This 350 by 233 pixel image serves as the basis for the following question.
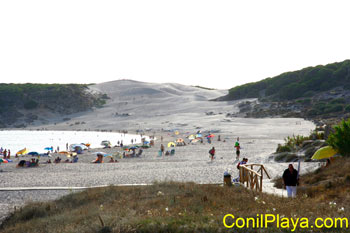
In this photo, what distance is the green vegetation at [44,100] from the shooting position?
363ft

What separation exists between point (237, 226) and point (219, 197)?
2993 mm

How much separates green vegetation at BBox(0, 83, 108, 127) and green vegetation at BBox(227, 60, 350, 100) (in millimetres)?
46300

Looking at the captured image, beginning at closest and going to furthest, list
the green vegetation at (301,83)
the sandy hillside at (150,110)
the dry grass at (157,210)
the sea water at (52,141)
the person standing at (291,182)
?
1. the dry grass at (157,210)
2. the person standing at (291,182)
3. the sea water at (52,141)
4. the sandy hillside at (150,110)
5. the green vegetation at (301,83)

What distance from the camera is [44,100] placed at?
118188mm

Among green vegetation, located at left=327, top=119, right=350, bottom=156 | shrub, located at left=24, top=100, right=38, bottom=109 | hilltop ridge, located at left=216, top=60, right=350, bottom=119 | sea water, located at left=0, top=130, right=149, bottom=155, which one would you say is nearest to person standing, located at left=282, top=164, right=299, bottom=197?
green vegetation, located at left=327, top=119, right=350, bottom=156

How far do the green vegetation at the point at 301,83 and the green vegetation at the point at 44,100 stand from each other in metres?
46.3

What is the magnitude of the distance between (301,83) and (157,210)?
3645 inches

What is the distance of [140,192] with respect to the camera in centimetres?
1218

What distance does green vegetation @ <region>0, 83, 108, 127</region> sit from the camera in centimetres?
11050

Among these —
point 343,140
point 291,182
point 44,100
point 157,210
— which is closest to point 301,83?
point 44,100

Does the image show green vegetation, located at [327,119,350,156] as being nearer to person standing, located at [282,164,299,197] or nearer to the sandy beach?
the sandy beach

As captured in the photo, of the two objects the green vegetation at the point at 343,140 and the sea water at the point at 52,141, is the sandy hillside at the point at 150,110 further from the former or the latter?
the green vegetation at the point at 343,140

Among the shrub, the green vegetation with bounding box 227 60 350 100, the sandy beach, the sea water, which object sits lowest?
the sea water

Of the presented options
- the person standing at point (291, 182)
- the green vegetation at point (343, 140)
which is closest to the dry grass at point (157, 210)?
Result: the person standing at point (291, 182)
